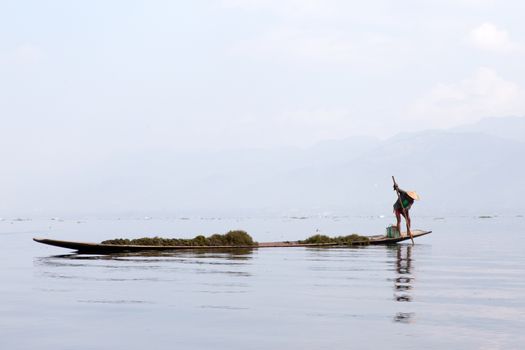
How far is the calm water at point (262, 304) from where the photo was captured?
18328mm

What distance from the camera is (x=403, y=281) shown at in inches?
1182

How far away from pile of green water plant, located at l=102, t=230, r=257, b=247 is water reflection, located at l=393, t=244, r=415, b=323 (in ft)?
31.8

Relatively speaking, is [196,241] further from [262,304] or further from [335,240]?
[262,304]

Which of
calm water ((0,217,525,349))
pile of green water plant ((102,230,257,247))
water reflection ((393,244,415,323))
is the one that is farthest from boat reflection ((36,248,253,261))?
water reflection ((393,244,415,323))

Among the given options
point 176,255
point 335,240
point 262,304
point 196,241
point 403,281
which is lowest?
point 262,304

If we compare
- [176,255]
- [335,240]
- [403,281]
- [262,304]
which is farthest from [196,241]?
[262,304]

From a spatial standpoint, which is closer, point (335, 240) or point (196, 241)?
point (196, 241)

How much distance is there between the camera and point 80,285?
95.1 ft

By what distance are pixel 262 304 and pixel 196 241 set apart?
2482cm

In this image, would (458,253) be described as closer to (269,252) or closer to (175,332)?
(269,252)

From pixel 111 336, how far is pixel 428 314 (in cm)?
836

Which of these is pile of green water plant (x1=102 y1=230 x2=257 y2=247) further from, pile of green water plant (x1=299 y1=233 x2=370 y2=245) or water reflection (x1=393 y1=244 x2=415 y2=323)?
water reflection (x1=393 y1=244 x2=415 y2=323)

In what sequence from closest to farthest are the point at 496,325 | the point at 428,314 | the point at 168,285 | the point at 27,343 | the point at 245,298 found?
the point at 27,343 → the point at 496,325 → the point at 428,314 → the point at 245,298 → the point at 168,285

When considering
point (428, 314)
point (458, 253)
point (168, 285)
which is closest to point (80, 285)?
point (168, 285)
